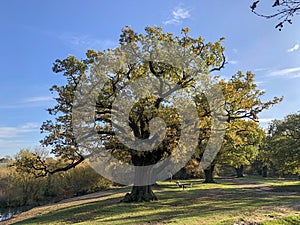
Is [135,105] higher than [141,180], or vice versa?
[135,105]

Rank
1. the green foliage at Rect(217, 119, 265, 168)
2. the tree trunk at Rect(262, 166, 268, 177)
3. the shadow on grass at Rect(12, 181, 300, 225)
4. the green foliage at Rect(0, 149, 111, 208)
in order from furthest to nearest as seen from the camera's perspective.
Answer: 1. the tree trunk at Rect(262, 166, 268, 177)
2. the green foliage at Rect(0, 149, 111, 208)
3. the green foliage at Rect(217, 119, 265, 168)
4. the shadow on grass at Rect(12, 181, 300, 225)

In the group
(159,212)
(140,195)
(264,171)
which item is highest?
(264,171)

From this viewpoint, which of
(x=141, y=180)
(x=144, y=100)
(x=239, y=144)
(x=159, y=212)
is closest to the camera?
(x=159, y=212)

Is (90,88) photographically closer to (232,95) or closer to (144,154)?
(144,154)

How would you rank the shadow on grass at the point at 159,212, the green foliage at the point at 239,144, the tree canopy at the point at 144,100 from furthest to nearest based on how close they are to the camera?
1. the green foliage at the point at 239,144
2. the tree canopy at the point at 144,100
3. the shadow on grass at the point at 159,212

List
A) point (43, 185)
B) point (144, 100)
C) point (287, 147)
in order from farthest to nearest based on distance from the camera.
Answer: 1. point (43, 185)
2. point (287, 147)
3. point (144, 100)

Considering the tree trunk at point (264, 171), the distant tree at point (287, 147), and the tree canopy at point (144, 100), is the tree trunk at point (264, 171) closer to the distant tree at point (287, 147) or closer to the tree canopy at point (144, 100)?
the distant tree at point (287, 147)

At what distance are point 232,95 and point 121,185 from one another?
73.9 ft

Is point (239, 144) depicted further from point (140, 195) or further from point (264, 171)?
point (264, 171)

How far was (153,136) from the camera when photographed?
15.0m

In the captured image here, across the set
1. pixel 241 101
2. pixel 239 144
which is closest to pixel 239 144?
pixel 239 144

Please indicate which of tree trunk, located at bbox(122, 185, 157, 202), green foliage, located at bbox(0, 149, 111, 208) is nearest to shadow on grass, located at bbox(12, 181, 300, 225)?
tree trunk, located at bbox(122, 185, 157, 202)

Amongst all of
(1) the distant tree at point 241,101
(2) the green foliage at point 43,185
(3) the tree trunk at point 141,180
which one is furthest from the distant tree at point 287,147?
(2) the green foliage at point 43,185

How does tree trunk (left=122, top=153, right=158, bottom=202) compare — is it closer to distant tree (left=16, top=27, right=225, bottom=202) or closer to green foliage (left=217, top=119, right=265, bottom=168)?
distant tree (left=16, top=27, right=225, bottom=202)
